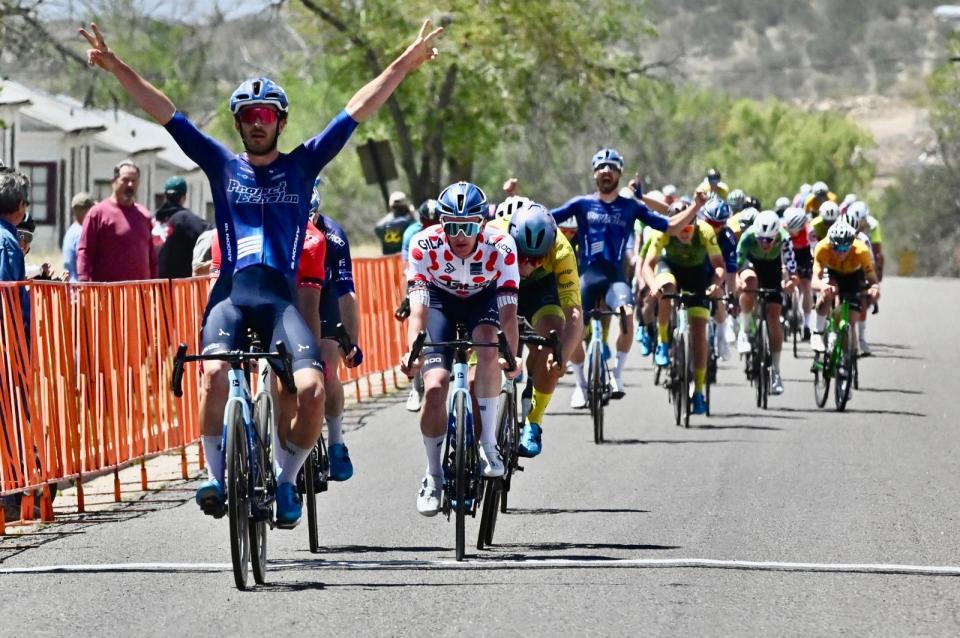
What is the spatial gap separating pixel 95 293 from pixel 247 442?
402cm

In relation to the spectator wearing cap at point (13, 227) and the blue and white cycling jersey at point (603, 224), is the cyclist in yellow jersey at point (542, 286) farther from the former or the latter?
the blue and white cycling jersey at point (603, 224)

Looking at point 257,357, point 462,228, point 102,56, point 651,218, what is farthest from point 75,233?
point 257,357

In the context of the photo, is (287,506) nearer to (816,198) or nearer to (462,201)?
(462,201)

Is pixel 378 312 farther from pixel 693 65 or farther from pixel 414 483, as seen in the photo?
pixel 693 65

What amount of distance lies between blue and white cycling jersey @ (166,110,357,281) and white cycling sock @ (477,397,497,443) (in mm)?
1625

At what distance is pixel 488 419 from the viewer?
35.0ft

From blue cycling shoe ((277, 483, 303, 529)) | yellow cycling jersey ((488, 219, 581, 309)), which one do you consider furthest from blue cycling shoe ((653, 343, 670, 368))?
blue cycling shoe ((277, 483, 303, 529))

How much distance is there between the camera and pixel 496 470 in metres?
10.4

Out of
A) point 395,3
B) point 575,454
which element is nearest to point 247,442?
point 575,454

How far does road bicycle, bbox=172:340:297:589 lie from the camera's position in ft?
28.7

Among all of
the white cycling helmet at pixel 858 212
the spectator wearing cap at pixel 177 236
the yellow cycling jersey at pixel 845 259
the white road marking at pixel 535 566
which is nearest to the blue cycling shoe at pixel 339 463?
the white road marking at pixel 535 566

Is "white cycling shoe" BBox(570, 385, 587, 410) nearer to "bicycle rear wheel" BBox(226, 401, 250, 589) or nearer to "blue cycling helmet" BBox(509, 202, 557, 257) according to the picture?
"blue cycling helmet" BBox(509, 202, 557, 257)

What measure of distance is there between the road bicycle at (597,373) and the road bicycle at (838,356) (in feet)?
8.62

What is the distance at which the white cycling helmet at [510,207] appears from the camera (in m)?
13.2
